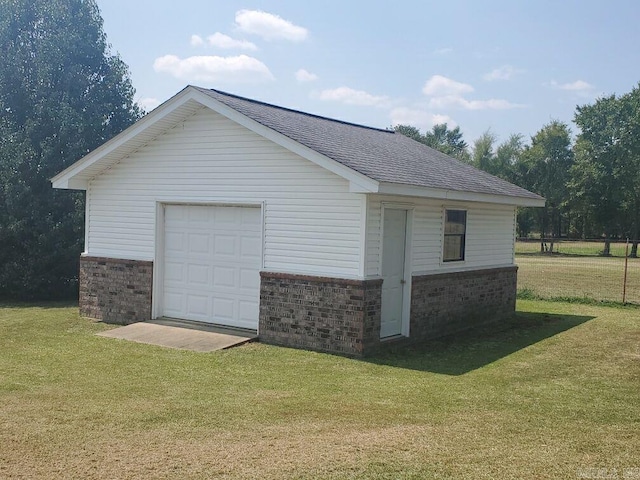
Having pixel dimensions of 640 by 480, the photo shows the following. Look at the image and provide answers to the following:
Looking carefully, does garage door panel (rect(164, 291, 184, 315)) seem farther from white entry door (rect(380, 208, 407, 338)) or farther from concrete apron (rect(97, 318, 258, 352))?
white entry door (rect(380, 208, 407, 338))

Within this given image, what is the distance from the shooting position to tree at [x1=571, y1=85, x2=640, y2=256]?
53.7 m

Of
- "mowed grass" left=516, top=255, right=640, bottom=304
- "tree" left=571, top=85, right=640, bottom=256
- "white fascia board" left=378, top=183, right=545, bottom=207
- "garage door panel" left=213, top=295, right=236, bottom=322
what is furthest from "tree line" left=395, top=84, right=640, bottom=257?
"garage door panel" left=213, top=295, right=236, bottom=322

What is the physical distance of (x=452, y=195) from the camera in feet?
40.0

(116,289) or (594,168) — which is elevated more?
(594,168)

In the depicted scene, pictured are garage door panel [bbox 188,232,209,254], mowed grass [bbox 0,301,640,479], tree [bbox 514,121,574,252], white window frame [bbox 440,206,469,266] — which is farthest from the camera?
tree [bbox 514,121,574,252]

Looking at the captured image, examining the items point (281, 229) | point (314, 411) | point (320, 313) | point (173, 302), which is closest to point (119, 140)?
point (173, 302)

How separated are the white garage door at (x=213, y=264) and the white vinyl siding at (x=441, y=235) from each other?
7.54ft

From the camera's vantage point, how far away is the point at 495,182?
630 inches

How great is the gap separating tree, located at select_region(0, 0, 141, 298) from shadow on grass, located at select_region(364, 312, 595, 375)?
11537 mm

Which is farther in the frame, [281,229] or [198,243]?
[198,243]

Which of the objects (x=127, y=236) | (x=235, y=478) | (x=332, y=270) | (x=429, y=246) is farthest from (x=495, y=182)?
(x=235, y=478)

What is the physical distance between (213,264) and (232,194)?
148 cm

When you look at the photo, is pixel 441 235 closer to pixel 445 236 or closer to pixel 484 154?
pixel 445 236

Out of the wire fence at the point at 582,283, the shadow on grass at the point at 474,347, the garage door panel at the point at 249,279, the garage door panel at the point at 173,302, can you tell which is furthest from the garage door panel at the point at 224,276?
the wire fence at the point at 582,283
